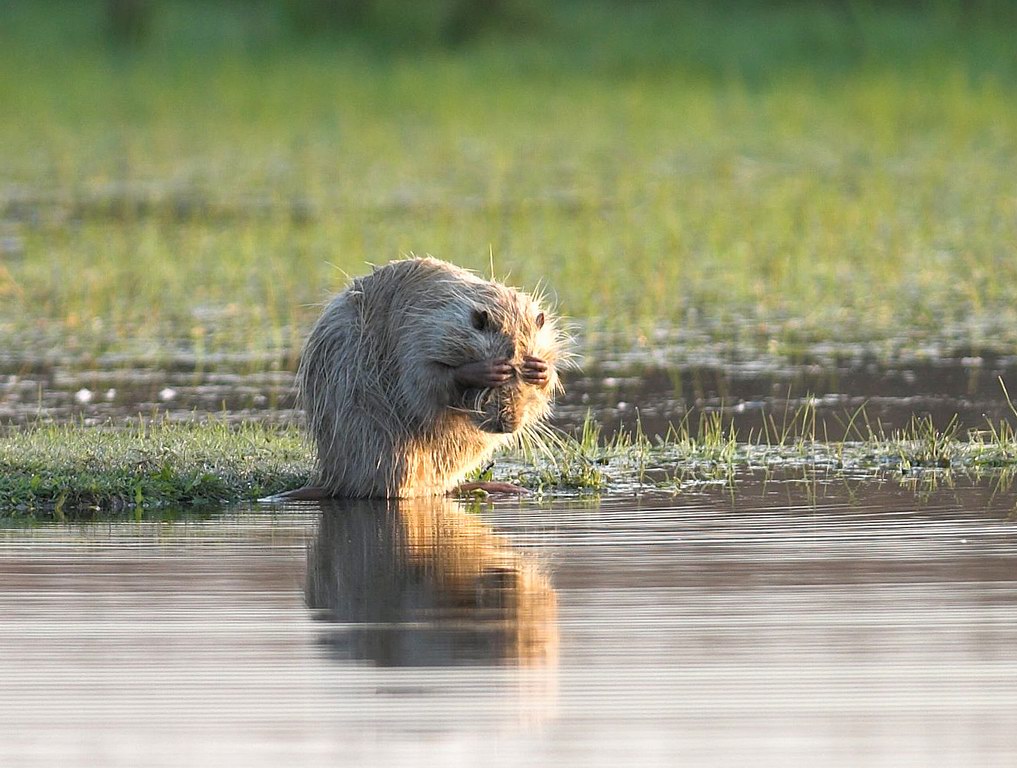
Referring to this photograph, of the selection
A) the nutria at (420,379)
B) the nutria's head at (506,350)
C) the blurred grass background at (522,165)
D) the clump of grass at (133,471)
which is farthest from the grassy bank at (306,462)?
the blurred grass background at (522,165)

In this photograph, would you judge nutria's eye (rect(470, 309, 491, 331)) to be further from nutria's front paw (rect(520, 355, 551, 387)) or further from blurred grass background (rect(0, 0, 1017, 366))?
blurred grass background (rect(0, 0, 1017, 366))

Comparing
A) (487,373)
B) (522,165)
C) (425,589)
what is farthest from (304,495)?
(522,165)

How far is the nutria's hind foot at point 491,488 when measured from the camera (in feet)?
29.3

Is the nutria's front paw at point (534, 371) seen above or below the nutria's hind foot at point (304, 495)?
above

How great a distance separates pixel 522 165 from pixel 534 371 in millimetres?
14372

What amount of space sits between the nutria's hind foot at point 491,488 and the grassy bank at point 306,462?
0.32 feet

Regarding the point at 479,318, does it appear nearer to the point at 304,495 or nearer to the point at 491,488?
the point at 491,488

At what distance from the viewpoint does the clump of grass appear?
855cm

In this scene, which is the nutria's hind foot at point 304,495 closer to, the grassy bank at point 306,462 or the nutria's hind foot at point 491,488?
the grassy bank at point 306,462

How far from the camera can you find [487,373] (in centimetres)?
859

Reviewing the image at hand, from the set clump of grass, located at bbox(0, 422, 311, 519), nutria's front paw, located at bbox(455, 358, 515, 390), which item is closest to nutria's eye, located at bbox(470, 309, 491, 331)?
nutria's front paw, located at bbox(455, 358, 515, 390)

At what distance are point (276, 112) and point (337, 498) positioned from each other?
59.4 ft

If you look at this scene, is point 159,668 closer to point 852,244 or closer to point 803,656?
point 803,656

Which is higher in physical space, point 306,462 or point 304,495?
point 306,462
